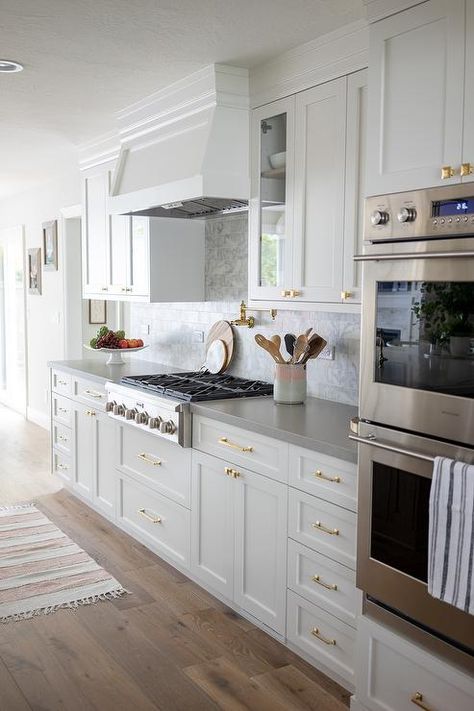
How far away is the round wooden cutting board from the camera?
420 centimetres

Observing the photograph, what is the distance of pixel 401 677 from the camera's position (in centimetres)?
227

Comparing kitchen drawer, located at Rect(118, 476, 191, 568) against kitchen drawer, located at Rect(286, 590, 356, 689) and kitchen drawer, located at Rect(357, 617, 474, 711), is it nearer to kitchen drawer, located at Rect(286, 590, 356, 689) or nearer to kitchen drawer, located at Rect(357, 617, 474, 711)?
kitchen drawer, located at Rect(286, 590, 356, 689)

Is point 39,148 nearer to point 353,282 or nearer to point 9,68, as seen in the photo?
point 9,68

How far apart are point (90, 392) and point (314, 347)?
1753 mm

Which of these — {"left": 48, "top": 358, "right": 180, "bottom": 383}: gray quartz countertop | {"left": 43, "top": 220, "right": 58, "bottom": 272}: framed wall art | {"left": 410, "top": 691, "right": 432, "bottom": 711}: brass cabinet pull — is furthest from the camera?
{"left": 43, "top": 220, "right": 58, "bottom": 272}: framed wall art

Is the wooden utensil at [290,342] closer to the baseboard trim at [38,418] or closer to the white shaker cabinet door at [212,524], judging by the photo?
the white shaker cabinet door at [212,524]

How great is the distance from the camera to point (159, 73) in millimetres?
3623

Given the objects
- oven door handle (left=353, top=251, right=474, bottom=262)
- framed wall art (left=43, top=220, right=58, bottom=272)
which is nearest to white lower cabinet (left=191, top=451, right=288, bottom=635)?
oven door handle (left=353, top=251, right=474, bottom=262)

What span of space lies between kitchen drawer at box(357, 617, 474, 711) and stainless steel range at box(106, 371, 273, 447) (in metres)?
1.36

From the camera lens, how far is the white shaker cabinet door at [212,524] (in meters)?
3.20

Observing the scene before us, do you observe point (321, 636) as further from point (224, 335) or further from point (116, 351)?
point (116, 351)

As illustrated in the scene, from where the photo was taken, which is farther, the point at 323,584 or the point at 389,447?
the point at 323,584

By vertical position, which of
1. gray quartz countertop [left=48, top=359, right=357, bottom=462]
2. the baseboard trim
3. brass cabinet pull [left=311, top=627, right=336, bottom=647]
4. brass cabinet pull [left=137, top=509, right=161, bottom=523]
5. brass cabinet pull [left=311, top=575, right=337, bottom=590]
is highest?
gray quartz countertop [left=48, top=359, right=357, bottom=462]

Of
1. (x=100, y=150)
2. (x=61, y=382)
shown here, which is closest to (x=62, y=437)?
(x=61, y=382)
